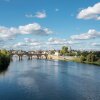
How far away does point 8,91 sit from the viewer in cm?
4016

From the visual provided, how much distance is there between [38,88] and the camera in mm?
42938

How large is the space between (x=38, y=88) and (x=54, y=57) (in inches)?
5931

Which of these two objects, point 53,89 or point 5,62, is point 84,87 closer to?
point 53,89

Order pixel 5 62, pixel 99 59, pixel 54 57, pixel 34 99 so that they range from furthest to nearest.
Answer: pixel 54 57 → pixel 99 59 → pixel 5 62 → pixel 34 99

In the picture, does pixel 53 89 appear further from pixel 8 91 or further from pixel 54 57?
pixel 54 57

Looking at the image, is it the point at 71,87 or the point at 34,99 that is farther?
the point at 71,87

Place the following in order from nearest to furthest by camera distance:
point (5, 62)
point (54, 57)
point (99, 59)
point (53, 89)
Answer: point (53, 89) → point (5, 62) → point (99, 59) → point (54, 57)

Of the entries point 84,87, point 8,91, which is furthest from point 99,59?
point 8,91

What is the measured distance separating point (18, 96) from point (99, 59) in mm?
80635

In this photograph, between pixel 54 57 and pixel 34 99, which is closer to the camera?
pixel 34 99

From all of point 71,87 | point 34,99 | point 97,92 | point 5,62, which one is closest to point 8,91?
point 34,99

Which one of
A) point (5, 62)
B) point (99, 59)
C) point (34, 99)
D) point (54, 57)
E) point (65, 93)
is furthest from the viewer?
point (54, 57)

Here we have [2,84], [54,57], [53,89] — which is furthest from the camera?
[54,57]

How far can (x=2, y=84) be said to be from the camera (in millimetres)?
46500
